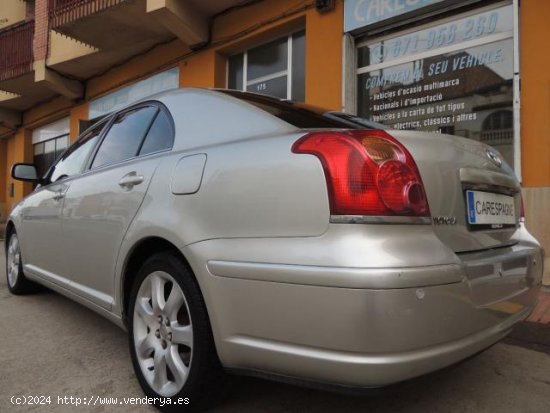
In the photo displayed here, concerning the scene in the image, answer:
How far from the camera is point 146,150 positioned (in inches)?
101

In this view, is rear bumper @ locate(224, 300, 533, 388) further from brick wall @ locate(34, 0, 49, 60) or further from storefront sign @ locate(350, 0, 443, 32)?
brick wall @ locate(34, 0, 49, 60)

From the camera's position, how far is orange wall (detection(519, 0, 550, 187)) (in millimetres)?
4789

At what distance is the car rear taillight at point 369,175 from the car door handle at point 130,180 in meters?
1.02

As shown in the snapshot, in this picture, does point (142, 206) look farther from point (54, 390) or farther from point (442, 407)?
point (442, 407)

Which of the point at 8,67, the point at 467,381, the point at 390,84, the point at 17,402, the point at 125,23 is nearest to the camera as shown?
the point at 17,402

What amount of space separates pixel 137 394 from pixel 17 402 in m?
0.55

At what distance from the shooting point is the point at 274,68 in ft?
26.2

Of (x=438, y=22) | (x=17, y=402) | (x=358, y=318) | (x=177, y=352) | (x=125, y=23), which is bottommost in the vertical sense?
(x=17, y=402)

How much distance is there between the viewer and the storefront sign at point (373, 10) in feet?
19.4

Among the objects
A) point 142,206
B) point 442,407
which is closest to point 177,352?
point 142,206

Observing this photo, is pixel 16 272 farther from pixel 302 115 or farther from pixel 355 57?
pixel 355 57

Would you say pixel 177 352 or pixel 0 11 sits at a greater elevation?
pixel 0 11

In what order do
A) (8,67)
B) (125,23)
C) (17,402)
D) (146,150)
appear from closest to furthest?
(17,402) < (146,150) < (125,23) < (8,67)

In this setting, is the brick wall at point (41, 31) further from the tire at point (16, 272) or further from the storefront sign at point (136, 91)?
the tire at point (16, 272)
